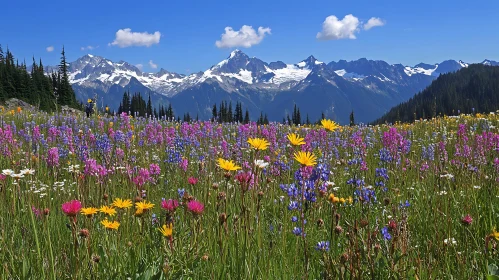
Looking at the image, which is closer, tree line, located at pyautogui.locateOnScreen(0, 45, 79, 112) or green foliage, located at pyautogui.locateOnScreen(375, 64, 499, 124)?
tree line, located at pyautogui.locateOnScreen(0, 45, 79, 112)

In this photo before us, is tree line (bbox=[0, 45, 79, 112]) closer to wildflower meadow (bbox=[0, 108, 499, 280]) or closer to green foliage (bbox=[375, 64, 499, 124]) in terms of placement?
wildflower meadow (bbox=[0, 108, 499, 280])

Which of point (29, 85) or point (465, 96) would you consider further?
point (465, 96)

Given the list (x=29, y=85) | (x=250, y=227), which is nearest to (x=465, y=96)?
(x=29, y=85)

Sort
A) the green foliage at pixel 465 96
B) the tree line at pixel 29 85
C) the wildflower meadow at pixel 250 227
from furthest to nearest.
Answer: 1. the green foliage at pixel 465 96
2. the tree line at pixel 29 85
3. the wildflower meadow at pixel 250 227

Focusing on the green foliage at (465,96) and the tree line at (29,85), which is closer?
the tree line at (29,85)

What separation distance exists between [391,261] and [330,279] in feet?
1.09

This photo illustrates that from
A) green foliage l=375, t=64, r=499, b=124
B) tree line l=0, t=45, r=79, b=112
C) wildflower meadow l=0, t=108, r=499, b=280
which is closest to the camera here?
wildflower meadow l=0, t=108, r=499, b=280

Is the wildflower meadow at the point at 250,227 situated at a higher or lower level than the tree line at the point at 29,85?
lower

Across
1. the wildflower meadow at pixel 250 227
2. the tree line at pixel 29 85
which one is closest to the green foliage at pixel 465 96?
the tree line at pixel 29 85

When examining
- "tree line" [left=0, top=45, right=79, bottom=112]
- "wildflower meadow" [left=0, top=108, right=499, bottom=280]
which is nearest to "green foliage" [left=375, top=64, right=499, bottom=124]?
"tree line" [left=0, top=45, right=79, bottom=112]

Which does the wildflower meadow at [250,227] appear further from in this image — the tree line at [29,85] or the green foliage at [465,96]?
the green foliage at [465,96]

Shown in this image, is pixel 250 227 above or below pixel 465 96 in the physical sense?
below

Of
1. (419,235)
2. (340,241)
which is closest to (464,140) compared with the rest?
(419,235)

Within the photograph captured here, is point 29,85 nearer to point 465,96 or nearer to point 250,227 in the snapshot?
point 250,227
